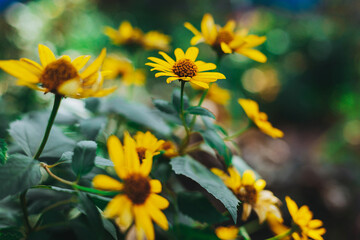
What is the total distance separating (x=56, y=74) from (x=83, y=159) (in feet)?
0.39

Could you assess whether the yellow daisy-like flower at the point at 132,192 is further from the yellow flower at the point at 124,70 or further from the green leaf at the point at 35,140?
the yellow flower at the point at 124,70

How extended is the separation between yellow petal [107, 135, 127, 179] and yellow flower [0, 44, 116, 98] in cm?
7

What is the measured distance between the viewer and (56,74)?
1.22 ft

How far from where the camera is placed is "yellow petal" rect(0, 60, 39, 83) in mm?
352

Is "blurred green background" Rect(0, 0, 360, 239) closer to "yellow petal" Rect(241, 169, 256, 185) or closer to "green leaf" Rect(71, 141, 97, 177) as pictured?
"yellow petal" Rect(241, 169, 256, 185)

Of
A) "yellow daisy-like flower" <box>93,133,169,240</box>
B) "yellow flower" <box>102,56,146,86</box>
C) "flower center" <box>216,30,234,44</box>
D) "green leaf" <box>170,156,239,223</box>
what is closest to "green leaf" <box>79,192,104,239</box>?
"yellow daisy-like flower" <box>93,133,169,240</box>

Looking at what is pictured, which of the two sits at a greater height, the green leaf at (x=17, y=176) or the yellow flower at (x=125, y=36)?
the yellow flower at (x=125, y=36)

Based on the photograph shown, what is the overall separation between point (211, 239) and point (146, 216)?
17 cm

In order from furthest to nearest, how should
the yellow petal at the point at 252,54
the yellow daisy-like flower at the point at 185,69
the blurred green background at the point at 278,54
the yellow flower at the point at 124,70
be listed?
the blurred green background at the point at 278,54 → the yellow flower at the point at 124,70 → the yellow petal at the point at 252,54 → the yellow daisy-like flower at the point at 185,69

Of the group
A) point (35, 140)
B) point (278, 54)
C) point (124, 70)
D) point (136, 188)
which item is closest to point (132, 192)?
point (136, 188)

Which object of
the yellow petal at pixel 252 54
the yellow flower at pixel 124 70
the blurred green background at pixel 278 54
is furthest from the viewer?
the blurred green background at pixel 278 54

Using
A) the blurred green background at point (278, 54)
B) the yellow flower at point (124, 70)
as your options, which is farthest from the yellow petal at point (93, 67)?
the blurred green background at point (278, 54)

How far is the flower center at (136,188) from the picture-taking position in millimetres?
341

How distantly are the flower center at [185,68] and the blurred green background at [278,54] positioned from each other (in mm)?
1203
